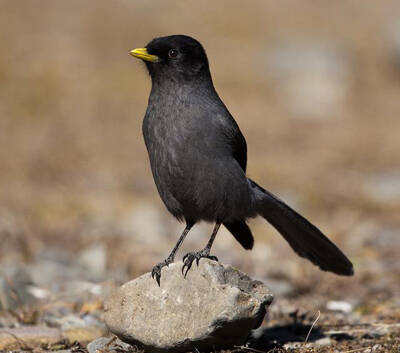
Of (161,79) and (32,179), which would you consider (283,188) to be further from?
(161,79)

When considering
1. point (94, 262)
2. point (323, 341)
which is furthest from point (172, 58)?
point (94, 262)

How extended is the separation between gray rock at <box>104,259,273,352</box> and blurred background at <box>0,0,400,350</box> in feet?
5.00

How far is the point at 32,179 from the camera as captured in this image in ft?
40.6

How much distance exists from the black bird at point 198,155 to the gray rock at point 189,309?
1.00 ft

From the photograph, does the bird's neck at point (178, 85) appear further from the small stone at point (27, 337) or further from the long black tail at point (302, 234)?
the small stone at point (27, 337)

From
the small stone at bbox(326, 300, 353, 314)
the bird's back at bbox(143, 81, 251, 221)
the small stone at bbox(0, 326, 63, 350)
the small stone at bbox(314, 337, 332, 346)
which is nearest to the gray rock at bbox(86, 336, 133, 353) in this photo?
the small stone at bbox(0, 326, 63, 350)

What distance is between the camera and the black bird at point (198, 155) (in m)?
5.73

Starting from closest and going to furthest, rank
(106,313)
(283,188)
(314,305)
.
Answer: (106,313) < (314,305) < (283,188)

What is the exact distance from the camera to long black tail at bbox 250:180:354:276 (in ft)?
20.7

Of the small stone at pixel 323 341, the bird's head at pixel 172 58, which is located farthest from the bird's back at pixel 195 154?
the small stone at pixel 323 341

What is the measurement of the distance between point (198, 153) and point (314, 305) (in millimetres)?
2143

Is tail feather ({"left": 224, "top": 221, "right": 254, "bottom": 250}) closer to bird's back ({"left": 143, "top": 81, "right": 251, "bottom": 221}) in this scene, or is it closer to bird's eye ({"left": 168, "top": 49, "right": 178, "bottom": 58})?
bird's back ({"left": 143, "top": 81, "right": 251, "bottom": 221})

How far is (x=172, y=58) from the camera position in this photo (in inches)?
242

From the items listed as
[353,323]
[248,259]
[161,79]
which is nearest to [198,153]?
[161,79]
